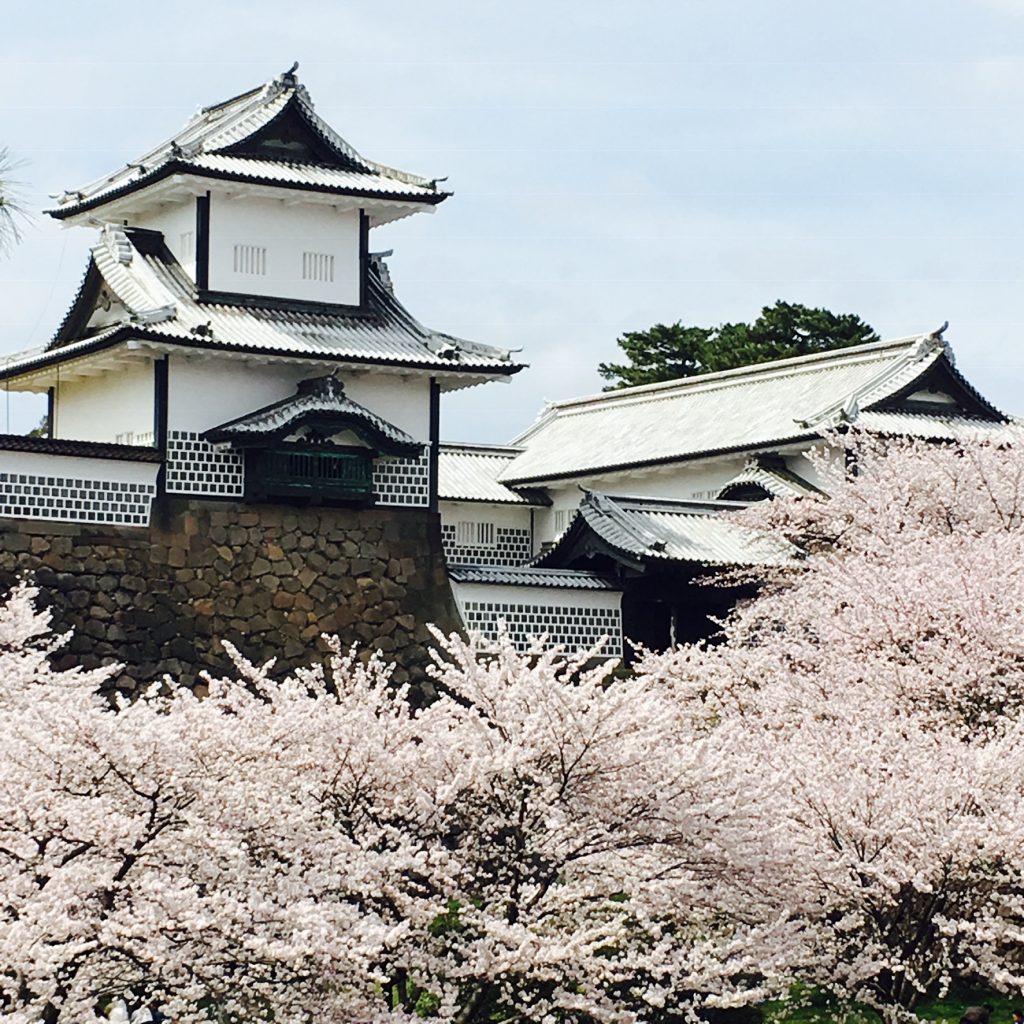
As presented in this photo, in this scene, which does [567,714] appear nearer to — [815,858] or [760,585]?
[815,858]

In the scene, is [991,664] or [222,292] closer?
[991,664]

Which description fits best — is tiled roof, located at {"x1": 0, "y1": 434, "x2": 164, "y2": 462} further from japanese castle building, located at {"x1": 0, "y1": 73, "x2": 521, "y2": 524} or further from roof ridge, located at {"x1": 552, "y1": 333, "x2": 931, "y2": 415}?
roof ridge, located at {"x1": 552, "y1": 333, "x2": 931, "y2": 415}

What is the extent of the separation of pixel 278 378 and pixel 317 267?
2042 millimetres

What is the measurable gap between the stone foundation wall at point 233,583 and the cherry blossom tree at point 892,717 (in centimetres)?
392

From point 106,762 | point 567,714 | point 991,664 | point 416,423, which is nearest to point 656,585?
point 416,423

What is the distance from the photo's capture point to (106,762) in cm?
1388

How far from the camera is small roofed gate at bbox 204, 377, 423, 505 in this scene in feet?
85.9

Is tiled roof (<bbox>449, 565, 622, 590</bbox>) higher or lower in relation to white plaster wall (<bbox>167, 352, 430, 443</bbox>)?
lower

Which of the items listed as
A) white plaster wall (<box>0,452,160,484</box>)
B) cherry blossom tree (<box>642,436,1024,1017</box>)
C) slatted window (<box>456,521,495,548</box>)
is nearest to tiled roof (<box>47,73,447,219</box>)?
white plaster wall (<box>0,452,160,484</box>)

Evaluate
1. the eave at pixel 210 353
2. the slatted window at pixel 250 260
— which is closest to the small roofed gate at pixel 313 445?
the eave at pixel 210 353

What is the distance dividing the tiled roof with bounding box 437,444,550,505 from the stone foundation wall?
8.61 metres

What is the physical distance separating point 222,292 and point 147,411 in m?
2.04

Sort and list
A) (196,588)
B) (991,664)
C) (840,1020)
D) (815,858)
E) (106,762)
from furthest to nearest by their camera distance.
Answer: (196,588), (991,664), (840,1020), (815,858), (106,762)

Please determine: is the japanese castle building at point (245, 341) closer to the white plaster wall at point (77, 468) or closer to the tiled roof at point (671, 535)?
the white plaster wall at point (77, 468)
